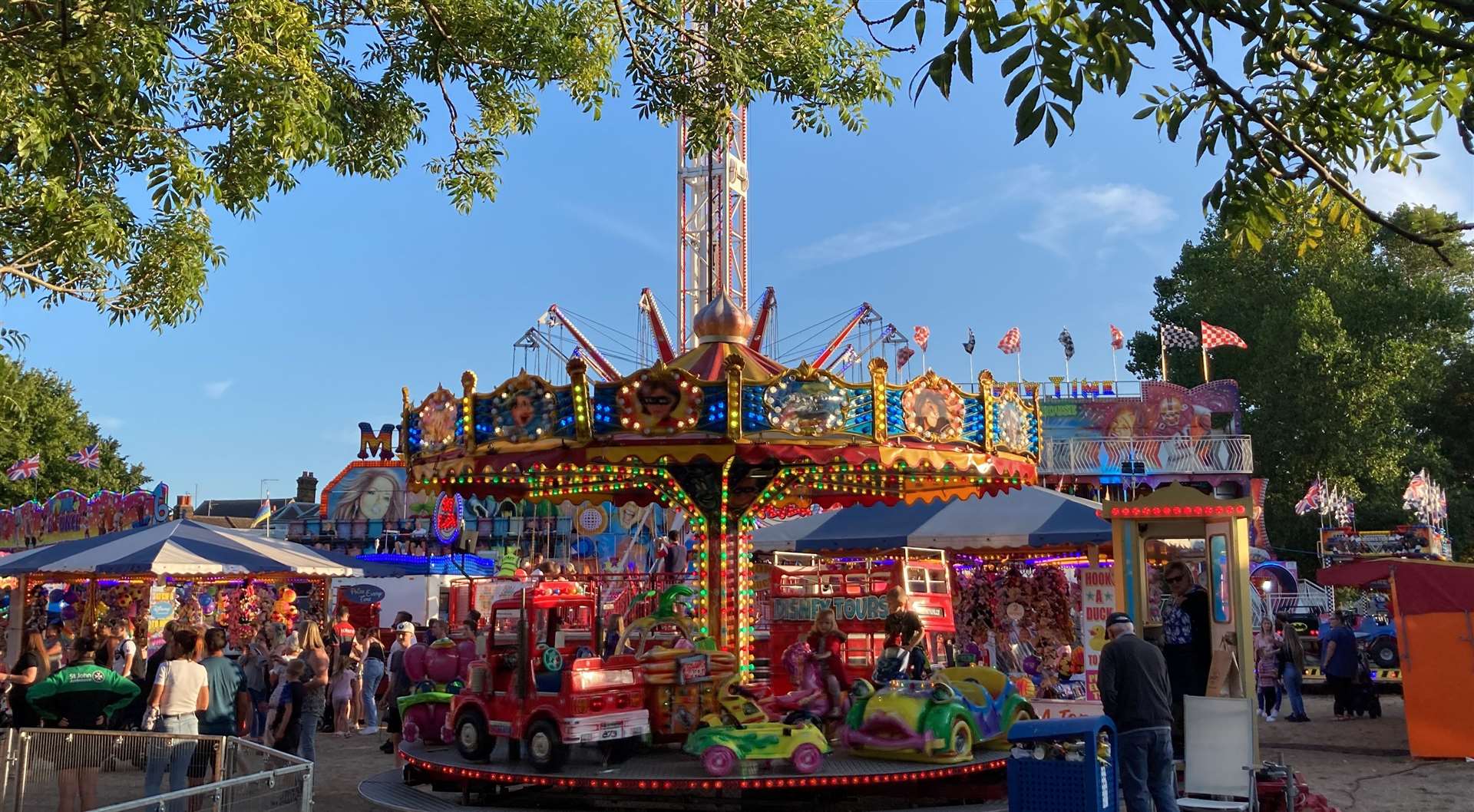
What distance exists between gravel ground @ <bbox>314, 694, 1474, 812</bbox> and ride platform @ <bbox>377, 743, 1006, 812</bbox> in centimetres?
117

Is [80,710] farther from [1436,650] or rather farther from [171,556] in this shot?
[1436,650]

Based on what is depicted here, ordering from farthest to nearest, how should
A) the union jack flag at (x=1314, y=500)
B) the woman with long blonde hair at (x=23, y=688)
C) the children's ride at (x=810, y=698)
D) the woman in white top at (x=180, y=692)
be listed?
the union jack flag at (x=1314, y=500) → the children's ride at (x=810, y=698) → the woman with long blonde hair at (x=23, y=688) → the woman in white top at (x=180, y=692)

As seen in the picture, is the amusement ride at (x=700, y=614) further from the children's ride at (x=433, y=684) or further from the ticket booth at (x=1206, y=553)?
the ticket booth at (x=1206, y=553)

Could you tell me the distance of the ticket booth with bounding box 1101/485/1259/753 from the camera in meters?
10.8

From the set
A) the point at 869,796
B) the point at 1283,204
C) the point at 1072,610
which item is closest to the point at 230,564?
the point at 869,796

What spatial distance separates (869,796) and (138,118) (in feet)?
24.0

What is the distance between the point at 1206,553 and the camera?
1121 cm

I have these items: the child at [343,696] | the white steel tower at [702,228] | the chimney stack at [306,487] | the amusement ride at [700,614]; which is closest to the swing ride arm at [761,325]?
the amusement ride at [700,614]

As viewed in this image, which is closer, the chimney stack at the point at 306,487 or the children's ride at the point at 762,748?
the children's ride at the point at 762,748

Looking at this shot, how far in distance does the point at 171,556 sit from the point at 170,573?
472mm

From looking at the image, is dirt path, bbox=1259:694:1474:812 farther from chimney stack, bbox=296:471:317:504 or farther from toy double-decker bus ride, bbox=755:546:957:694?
chimney stack, bbox=296:471:317:504

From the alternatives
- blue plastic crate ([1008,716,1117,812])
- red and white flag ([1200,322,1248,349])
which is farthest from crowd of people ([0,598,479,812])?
red and white flag ([1200,322,1248,349])

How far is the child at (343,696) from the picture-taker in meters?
16.4

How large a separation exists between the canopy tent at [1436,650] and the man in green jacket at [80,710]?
1210cm
